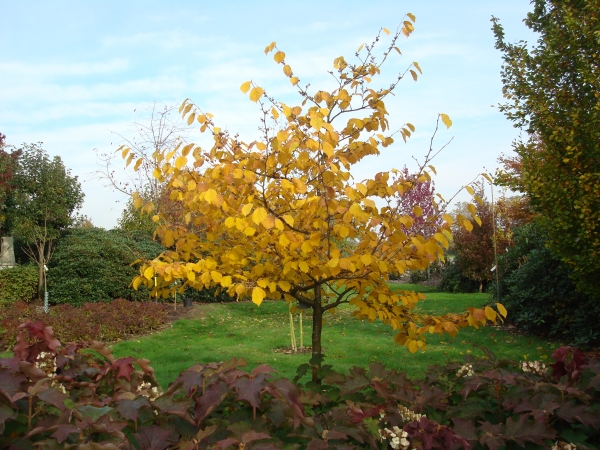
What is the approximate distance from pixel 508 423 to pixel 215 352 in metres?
5.75

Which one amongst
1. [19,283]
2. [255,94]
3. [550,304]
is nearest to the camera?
[255,94]

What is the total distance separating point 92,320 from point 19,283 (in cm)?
522

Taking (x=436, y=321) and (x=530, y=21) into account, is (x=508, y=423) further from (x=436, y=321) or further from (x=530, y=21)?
(x=530, y=21)

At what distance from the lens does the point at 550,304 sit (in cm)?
802

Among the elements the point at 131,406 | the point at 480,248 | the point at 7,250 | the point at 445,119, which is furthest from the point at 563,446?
the point at 7,250

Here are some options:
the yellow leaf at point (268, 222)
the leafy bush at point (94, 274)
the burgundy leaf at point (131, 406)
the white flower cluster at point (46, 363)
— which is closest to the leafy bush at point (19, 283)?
Answer: the leafy bush at point (94, 274)

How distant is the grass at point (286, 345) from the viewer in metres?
6.23

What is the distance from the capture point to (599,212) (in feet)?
18.2

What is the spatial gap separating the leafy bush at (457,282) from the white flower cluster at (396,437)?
50.2 feet

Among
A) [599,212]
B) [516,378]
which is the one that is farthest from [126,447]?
[599,212]

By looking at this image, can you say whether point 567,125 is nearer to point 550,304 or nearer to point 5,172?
point 550,304

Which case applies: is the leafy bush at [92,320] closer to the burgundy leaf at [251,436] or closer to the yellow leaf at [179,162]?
the yellow leaf at [179,162]

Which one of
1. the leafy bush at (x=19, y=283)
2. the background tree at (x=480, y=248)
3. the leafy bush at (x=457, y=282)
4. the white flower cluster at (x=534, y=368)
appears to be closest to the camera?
the white flower cluster at (x=534, y=368)

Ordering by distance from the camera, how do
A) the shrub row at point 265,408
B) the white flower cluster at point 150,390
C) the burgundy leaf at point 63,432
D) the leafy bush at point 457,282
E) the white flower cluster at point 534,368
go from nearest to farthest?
1. the burgundy leaf at point 63,432
2. the shrub row at point 265,408
3. the white flower cluster at point 150,390
4. the white flower cluster at point 534,368
5. the leafy bush at point 457,282
